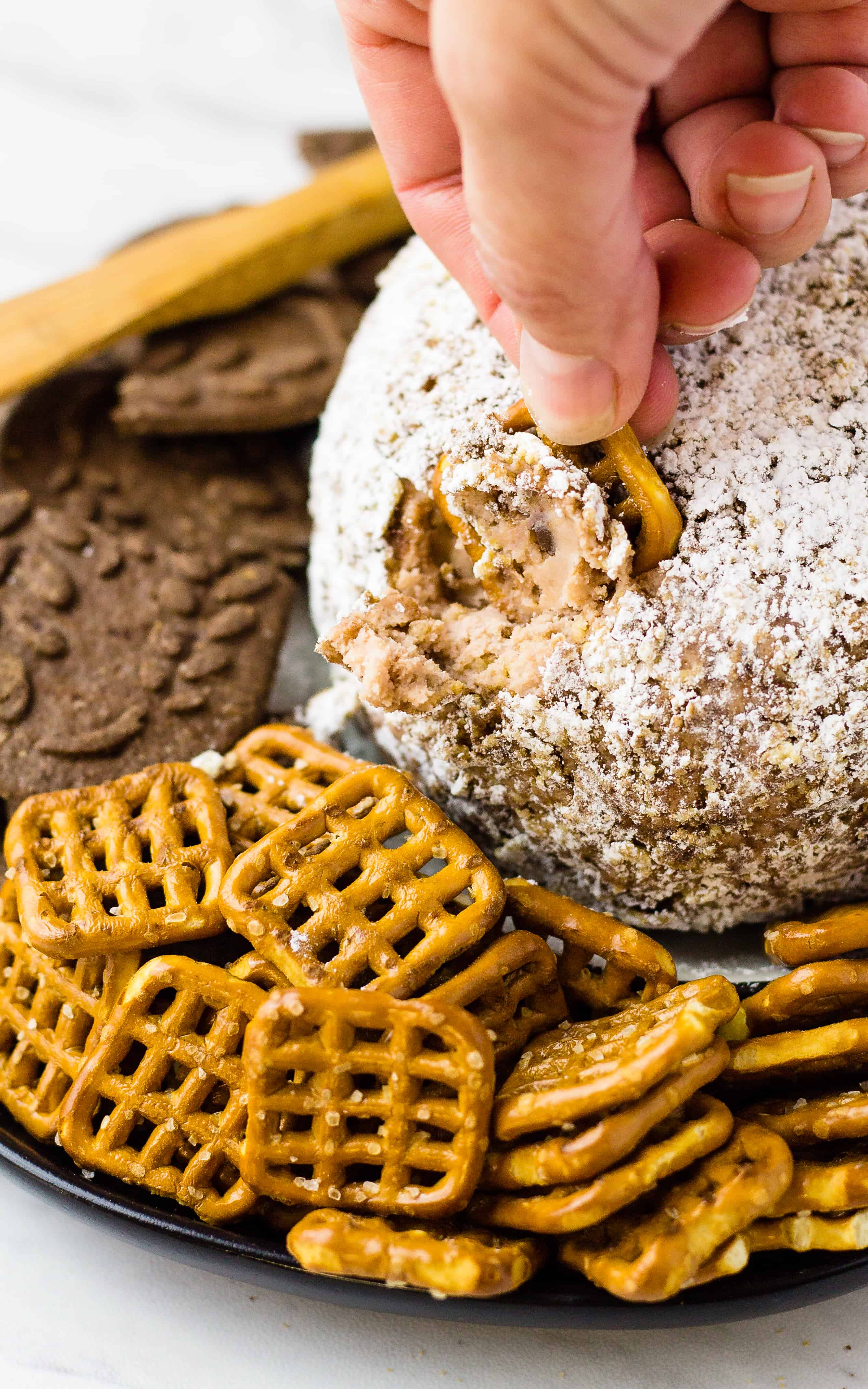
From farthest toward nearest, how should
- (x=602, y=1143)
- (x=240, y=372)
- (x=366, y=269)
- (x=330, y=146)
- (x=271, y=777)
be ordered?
1. (x=330, y=146)
2. (x=366, y=269)
3. (x=240, y=372)
4. (x=271, y=777)
5. (x=602, y=1143)

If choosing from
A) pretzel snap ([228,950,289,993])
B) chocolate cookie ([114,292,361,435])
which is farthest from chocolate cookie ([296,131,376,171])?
pretzel snap ([228,950,289,993])

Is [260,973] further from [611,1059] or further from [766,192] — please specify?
[766,192]

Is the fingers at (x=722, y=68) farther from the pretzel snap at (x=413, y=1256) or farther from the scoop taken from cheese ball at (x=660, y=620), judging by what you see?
the pretzel snap at (x=413, y=1256)

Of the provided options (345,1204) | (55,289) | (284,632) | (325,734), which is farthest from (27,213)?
(345,1204)

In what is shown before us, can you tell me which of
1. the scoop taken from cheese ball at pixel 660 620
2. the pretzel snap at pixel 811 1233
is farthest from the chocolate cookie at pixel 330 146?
the pretzel snap at pixel 811 1233

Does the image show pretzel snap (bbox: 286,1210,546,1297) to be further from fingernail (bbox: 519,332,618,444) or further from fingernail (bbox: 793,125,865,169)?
fingernail (bbox: 793,125,865,169)

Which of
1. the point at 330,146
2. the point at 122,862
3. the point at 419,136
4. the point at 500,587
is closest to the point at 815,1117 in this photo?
the point at 500,587
